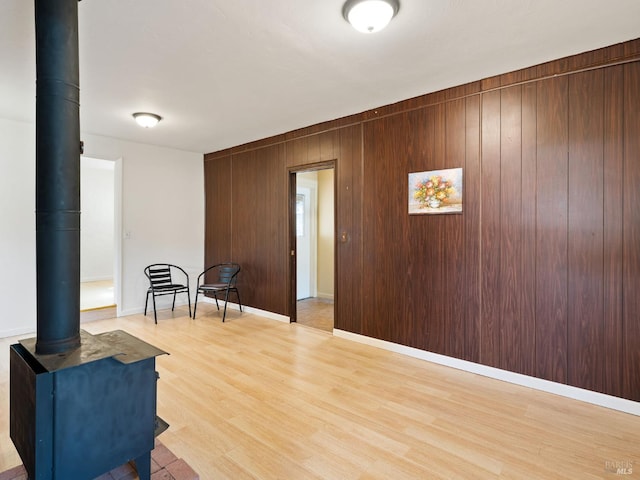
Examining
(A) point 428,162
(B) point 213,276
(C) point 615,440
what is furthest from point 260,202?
(C) point 615,440

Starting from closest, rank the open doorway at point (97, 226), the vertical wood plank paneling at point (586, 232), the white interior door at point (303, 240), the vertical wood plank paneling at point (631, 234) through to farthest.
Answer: the vertical wood plank paneling at point (631, 234) → the vertical wood plank paneling at point (586, 232) → the white interior door at point (303, 240) → the open doorway at point (97, 226)

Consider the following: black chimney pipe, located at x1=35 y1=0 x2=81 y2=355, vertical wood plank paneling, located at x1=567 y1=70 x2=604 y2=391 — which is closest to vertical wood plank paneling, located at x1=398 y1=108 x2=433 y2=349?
vertical wood plank paneling, located at x1=567 y1=70 x2=604 y2=391

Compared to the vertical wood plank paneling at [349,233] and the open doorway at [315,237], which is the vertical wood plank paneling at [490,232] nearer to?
the vertical wood plank paneling at [349,233]

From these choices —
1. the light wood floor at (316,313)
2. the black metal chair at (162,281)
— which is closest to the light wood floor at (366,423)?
the light wood floor at (316,313)

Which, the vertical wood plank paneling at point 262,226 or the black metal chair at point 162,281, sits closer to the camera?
the vertical wood plank paneling at point 262,226

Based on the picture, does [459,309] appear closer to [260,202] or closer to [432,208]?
[432,208]

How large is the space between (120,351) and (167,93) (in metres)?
2.63

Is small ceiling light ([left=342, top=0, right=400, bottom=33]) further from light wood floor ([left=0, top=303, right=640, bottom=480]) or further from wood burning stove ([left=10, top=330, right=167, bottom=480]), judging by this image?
light wood floor ([left=0, top=303, right=640, bottom=480])

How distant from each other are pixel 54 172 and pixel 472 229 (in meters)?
2.97

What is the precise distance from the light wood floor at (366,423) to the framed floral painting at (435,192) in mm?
1481

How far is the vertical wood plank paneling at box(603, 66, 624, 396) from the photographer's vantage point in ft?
7.93

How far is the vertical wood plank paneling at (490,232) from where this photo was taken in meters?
2.93

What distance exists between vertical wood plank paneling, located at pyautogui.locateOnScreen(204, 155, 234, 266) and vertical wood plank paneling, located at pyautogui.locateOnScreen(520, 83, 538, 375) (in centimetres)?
411

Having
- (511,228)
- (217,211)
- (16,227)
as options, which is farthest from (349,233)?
(16,227)
